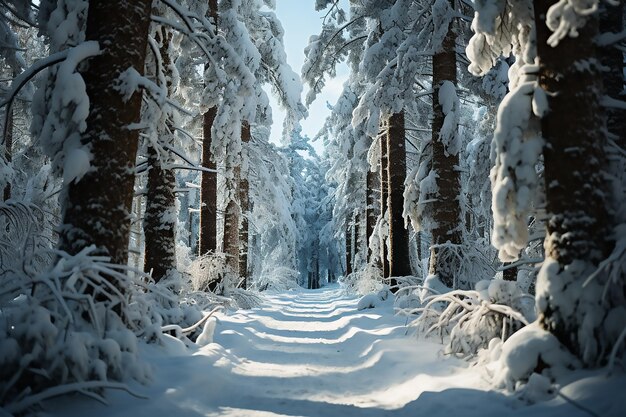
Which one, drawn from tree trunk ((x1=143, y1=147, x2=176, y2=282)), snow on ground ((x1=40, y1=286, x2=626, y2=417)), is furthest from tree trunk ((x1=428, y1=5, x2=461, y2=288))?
tree trunk ((x1=143, y1=147, x2=176, y2=282))

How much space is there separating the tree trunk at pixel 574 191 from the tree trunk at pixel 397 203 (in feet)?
25.7

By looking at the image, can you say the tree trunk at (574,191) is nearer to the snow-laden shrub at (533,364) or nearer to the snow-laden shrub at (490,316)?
the snow-laden shrub at (533,364)

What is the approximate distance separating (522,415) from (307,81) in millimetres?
14350

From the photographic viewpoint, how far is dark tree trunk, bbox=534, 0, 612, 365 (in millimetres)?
3180

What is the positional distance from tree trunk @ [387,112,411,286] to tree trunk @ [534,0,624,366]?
7821 millimetres

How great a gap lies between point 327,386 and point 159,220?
176 inches

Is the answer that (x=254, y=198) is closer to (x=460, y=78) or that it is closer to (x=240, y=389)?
(x=460, y=78)

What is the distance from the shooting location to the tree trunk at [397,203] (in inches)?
443

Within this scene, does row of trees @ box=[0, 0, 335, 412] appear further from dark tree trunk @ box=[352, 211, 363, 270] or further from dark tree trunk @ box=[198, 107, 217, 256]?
dark tree trunk @ box=[352, 211, 363, 270]

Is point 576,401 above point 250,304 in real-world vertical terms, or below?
above

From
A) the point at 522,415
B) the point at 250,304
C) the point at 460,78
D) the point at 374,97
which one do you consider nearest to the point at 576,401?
the point at 522,415

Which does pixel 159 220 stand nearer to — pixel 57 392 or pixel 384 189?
pixel 57 392

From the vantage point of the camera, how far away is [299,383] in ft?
14.7

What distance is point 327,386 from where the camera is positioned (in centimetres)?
441
